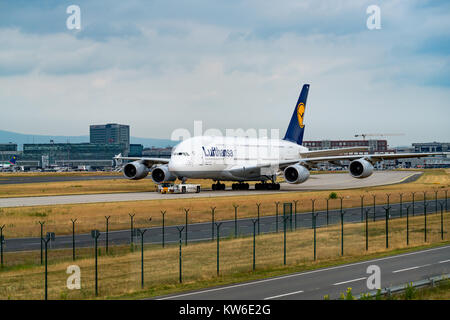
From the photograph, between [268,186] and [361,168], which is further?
[268,186]

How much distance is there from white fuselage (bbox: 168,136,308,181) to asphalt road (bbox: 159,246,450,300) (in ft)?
131

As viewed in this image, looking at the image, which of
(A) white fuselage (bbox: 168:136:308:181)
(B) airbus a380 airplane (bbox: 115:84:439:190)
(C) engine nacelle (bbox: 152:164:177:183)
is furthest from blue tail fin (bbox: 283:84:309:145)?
(C) engine nacelle (bbox: 152:164:177:183)

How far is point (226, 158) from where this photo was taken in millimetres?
68000

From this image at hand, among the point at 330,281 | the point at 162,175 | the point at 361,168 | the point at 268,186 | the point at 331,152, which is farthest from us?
the point at 331,152

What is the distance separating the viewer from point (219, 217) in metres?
43.1

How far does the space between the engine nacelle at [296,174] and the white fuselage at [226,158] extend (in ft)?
12.3

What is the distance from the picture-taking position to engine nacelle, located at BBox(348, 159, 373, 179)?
207 ft

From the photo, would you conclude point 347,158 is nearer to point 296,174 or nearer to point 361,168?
point 361,168

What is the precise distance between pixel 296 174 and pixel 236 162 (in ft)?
29.0

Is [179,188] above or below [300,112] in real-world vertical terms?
below

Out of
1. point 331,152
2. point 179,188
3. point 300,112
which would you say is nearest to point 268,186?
point 331,152

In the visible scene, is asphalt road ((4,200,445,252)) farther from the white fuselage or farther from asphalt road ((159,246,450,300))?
A: the white fuselage
